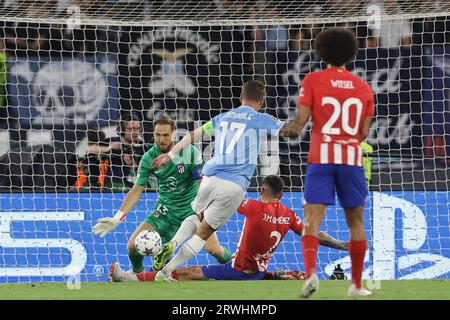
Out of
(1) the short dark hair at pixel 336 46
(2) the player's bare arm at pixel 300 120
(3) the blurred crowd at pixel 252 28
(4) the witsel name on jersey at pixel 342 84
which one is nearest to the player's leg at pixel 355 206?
(2) the player's bare arm at pixel 300 120

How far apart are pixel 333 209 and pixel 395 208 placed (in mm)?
683

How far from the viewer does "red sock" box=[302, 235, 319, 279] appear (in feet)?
24.1

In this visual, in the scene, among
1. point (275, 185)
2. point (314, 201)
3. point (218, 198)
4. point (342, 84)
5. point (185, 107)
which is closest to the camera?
point (314, 201)

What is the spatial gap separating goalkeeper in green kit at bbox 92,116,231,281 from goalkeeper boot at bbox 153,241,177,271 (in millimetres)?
1044

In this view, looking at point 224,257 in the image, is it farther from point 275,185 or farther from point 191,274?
point 275,185

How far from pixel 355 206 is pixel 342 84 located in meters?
0.83

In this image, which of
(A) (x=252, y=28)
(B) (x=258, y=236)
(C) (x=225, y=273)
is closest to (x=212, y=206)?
(B) (x=258, y=236)

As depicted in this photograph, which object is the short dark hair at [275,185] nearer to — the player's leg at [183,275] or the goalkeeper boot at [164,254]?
the player's leg at [183,275]

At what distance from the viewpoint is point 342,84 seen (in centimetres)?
748

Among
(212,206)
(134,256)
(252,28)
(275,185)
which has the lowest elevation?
(134,256)

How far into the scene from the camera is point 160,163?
944cm

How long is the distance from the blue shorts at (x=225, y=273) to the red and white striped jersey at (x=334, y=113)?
10.4 ft

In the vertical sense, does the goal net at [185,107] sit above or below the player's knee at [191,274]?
above

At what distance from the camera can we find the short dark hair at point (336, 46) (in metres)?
7.50
